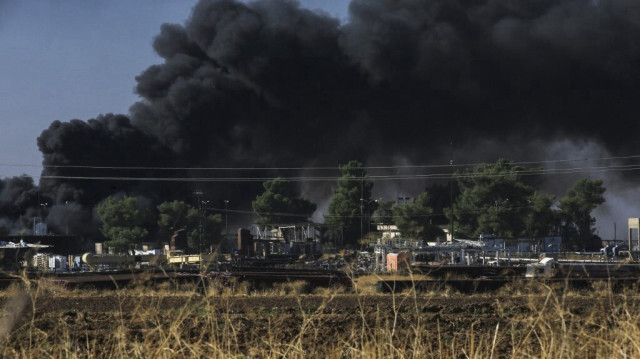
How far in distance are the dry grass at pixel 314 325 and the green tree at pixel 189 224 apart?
6228cm

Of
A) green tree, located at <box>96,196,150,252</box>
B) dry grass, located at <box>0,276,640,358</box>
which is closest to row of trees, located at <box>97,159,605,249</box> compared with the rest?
green tree, located at <box>96,196,150,252</box>

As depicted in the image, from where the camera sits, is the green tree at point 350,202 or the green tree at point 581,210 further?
the green tree at point 350,202

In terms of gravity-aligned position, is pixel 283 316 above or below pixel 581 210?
below

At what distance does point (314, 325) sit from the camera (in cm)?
769

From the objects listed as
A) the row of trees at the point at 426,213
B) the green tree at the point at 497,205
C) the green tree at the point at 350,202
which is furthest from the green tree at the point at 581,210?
the green tree at the point at 350,202

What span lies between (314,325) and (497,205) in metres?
78.6

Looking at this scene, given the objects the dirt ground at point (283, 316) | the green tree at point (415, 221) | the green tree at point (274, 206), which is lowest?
the dirt ground at point (283, 316)

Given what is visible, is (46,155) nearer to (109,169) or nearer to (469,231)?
(109,169)

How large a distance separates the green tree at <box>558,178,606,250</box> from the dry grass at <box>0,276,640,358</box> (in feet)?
219

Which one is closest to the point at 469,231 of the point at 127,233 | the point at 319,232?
the point at 319,232

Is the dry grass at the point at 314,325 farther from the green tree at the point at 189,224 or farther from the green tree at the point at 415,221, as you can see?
the green tree at the point at 189,224

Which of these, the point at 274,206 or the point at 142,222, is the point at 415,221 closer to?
the point at 274,206

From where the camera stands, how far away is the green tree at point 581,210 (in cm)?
9188

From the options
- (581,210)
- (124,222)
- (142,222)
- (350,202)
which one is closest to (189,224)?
(142,222)
